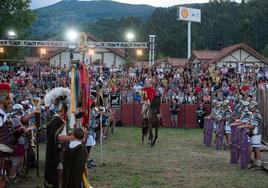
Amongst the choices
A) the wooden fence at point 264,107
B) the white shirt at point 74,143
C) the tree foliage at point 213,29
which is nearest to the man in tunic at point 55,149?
the white shirt at point 74,143

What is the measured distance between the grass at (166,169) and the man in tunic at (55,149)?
164cm

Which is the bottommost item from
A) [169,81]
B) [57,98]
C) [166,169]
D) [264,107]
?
[166,169]

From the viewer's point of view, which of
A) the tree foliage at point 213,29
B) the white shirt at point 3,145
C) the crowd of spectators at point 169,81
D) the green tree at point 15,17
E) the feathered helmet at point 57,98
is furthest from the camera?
the tree foliage at point 213,29

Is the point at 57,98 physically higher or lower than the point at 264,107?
higher

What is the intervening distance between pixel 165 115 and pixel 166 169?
15.9 metres

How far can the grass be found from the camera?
37.0ft

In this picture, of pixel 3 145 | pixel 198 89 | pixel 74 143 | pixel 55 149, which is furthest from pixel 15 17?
pixel 74 143

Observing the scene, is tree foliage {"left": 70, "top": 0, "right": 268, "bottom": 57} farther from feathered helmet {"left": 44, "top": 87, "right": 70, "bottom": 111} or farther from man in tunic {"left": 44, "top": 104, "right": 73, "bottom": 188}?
man in tunic {"left": 44, "top": 104, "right": 73, "bottom": 188}

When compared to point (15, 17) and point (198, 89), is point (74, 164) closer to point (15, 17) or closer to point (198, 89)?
point (198, 89)

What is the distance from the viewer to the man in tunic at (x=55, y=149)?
9.05 meters

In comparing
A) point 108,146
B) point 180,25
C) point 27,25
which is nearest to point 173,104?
point 108,146

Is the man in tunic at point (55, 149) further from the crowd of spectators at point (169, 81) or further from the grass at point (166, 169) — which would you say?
the crowd of spectators at point (169, 81)

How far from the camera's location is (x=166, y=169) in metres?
13.2

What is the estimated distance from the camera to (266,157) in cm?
1504
